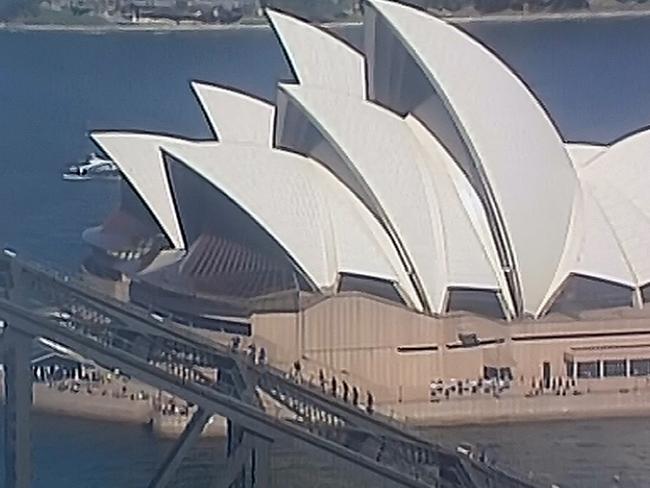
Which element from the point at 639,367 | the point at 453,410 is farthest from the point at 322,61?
the point at 639,367

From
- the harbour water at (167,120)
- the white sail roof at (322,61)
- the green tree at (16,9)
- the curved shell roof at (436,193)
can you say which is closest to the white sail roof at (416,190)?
the curved shell roof at (436,193)

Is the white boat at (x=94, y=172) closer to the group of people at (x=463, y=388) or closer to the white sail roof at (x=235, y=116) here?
the white sail roof at (x=235, y=116)

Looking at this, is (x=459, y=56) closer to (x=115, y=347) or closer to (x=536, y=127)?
(x=536, y=127)

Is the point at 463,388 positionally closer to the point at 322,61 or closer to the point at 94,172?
the point at 322,61

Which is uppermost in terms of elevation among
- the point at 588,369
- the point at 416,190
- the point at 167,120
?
the point at 416,190

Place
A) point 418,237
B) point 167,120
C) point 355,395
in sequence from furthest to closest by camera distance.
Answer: point 167,120
point 418,237
point 355,395

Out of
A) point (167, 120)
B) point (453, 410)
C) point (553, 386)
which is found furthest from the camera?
point (167, 120)
